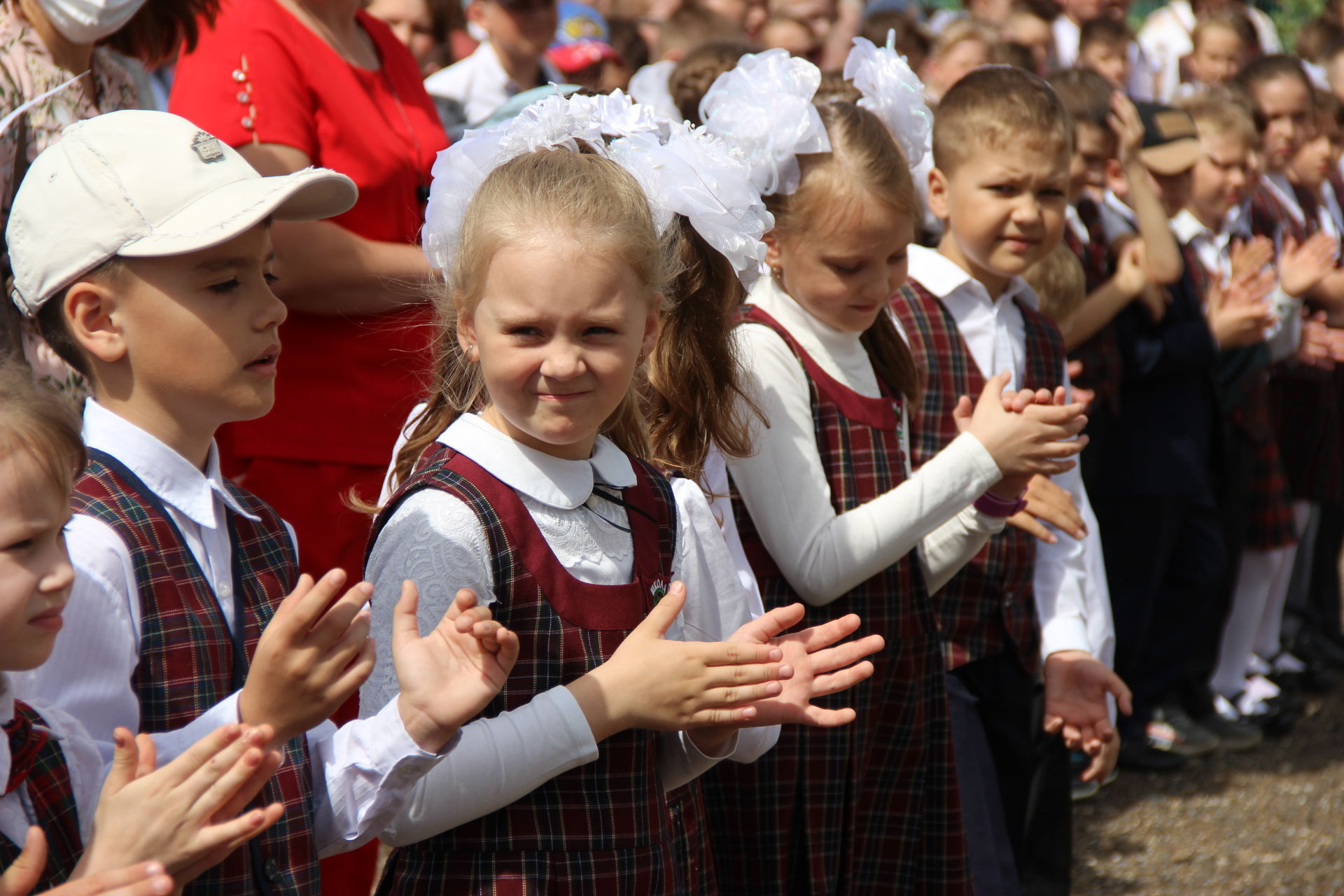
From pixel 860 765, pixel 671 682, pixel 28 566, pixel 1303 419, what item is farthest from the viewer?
pixel 1303 419

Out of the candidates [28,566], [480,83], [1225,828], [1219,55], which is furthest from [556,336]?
[1219,55]

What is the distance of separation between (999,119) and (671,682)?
2.03 meters

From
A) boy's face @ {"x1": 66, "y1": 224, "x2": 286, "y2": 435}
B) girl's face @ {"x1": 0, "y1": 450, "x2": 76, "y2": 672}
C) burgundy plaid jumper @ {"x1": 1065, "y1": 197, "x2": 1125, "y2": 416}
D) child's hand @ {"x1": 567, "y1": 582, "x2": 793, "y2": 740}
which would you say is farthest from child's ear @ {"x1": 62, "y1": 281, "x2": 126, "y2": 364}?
burgundy plaid jumper @ {"x1": 1065, "y1": 197, "x2": 1125, "y2": 416}

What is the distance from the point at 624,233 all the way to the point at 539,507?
1.40 feet

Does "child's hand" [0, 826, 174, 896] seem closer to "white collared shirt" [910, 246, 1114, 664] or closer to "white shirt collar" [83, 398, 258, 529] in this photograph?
"white shirt collar" [83, 398, 258, 529]

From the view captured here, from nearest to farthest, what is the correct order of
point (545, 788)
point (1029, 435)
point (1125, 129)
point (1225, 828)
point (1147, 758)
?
point (545, 788) < point (1029, 435) < point (1225, 828) < point (1125, 129) < point (1147, 758)

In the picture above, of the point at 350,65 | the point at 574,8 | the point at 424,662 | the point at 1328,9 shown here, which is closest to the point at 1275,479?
the point at 574,8

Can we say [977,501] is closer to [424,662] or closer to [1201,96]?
[424,662]

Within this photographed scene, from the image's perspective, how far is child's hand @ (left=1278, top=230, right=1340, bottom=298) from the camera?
552 cm

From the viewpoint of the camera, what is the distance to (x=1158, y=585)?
5168 mm

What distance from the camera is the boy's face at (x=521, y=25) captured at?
17.8 ft

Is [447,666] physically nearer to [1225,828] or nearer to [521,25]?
[1225,828]

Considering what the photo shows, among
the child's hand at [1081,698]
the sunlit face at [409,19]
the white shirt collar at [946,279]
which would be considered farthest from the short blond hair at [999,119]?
the sunlit face at [409,19]

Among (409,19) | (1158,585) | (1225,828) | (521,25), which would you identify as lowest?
(1225,828)
